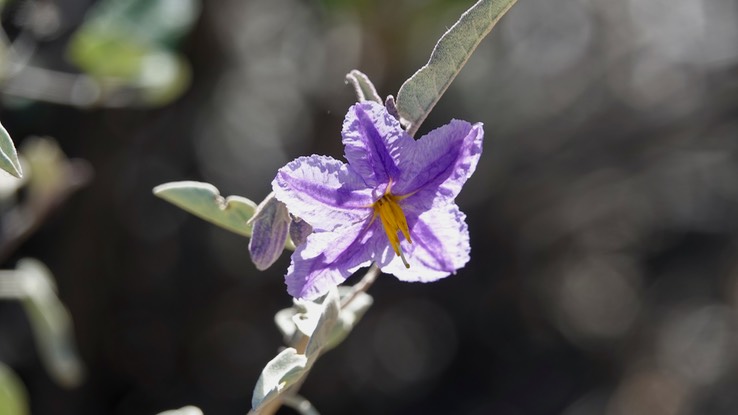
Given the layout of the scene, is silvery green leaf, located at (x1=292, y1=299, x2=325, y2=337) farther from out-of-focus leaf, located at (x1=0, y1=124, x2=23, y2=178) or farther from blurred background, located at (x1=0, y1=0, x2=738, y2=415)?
blurred background, located at (x1=0, y1=0, x2=738, y2=415)

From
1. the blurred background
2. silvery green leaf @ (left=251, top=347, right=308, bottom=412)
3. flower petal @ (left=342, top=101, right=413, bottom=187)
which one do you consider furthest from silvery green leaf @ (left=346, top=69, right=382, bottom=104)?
the blurred background

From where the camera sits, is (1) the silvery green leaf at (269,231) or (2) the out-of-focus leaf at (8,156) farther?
(1) the silvery green leaf at (269,231)

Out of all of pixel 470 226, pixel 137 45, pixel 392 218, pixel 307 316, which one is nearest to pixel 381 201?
pixel 392 218

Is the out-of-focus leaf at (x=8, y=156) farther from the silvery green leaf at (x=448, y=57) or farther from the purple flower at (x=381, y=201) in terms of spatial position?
the silvery green leaf at (x=448, y=57)

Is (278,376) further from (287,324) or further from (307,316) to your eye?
(287,324)

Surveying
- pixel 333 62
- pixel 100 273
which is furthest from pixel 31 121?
pixel 333 62

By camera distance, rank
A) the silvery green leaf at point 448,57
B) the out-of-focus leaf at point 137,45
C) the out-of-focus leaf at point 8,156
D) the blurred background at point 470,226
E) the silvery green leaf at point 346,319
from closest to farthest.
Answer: the out-of-focus leaf at point 8,156 → the silvery green leaf at point 448,57 → the silvery green leaf at point 346,319 → the out-of-focus leaf at point 137,45 → the blurred background at point 470,226

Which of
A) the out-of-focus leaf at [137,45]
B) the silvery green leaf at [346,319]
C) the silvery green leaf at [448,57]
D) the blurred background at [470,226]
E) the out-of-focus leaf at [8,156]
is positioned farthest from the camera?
the blurred background at [470,226]

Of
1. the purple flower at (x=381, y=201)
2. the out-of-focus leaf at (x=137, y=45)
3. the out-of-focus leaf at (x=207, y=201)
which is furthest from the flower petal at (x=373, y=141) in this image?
the out-of-focus leaf at (x=137, y=45)

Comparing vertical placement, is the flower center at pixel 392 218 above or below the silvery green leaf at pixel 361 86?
below
